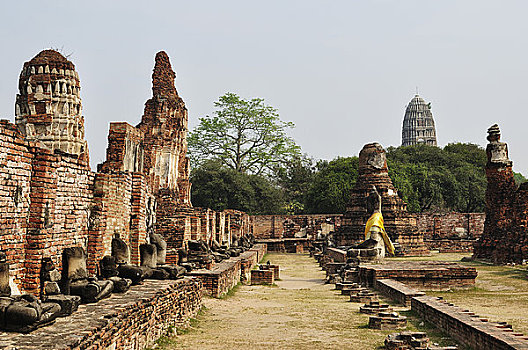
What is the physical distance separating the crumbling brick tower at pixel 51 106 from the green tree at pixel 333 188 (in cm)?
2542

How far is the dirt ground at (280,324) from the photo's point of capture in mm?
6492

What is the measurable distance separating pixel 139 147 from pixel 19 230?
A: 4.51m

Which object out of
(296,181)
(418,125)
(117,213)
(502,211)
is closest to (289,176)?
(296,181)

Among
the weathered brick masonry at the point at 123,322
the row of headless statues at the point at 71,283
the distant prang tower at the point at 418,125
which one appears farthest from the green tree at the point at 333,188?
the distant prang tower at the point at 418,125

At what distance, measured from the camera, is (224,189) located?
33.7m

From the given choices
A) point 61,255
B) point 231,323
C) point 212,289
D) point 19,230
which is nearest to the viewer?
point 19,230

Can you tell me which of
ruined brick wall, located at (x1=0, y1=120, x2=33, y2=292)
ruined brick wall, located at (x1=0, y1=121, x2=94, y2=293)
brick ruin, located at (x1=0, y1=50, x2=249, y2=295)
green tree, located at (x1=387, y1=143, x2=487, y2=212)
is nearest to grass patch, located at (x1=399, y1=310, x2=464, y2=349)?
brick ruin, located at (x1=0, y1=50, x2=249, y2=295)

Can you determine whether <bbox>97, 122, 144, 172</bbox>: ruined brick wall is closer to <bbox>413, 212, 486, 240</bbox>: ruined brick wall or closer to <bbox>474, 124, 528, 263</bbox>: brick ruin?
<bbox>474, 124, 528, 263</bbox>: brick ruin

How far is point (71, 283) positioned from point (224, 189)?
27.7 metres

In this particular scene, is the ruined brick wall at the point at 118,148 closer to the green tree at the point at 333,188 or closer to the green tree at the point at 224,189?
the green tree at the point at 224,189

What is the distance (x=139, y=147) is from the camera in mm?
10117

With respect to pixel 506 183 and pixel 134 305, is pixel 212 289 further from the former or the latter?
pixel 506 183

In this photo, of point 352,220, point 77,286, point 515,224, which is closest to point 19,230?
point 77,286

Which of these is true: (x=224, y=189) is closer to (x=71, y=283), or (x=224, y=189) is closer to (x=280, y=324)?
(x=280, y=324)
